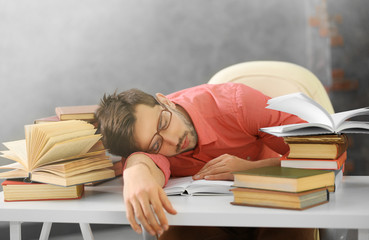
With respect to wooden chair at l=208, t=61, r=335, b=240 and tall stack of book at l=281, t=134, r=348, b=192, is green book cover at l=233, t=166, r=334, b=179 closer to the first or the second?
tall stack of book at l=281, t=134, r=348, b=192

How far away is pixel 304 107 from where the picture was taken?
1.05 m

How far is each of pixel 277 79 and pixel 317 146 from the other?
0.79m

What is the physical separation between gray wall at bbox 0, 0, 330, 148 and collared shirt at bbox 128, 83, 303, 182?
105 cm

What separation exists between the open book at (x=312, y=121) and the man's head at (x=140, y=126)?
0.29 meters

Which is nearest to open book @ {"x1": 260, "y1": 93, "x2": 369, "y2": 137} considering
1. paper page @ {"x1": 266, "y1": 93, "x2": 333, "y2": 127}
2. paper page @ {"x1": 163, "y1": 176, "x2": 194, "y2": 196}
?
paper page @ {"x1": 266, "y1": 93, "x2": 333, "y2": 127}

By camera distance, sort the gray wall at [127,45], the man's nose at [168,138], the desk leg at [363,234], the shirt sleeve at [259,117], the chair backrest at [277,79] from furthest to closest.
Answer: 1. the gray wall at [127,45]
2. the chair backrest at [277,79]
3. the shirt sleeve at [259,117]
4. the man's nose at [168,138]
5. the desk leg at [363,234]

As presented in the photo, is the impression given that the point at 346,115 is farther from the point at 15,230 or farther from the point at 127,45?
the point at 127,45

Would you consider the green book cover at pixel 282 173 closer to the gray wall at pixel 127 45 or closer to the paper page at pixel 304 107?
the paper page at pixel 304 107

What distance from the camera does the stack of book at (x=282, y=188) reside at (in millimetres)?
823

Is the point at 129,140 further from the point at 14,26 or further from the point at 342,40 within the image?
the point at 342,40

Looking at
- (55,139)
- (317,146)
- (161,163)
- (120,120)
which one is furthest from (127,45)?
(317,146)

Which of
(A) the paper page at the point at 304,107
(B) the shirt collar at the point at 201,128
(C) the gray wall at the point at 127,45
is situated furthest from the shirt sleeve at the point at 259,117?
(C) the gray wall at the point at 127,45

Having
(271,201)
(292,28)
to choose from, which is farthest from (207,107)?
(292,28)

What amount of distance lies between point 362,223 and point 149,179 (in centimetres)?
40
